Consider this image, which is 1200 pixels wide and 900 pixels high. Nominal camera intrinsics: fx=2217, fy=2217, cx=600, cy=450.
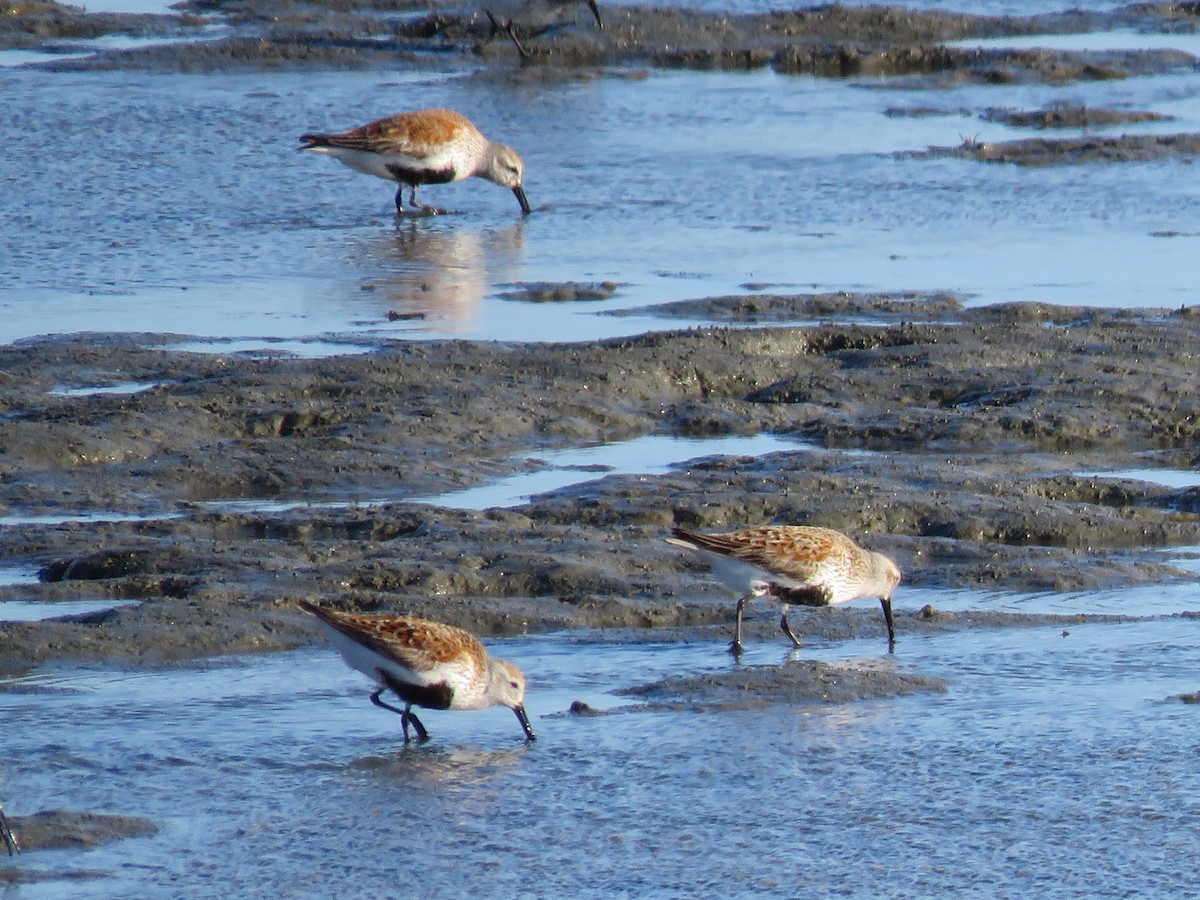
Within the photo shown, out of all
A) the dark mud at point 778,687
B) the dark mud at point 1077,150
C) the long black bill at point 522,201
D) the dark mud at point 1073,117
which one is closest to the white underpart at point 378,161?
the long black bill at point 522,201

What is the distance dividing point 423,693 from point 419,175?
11.1m

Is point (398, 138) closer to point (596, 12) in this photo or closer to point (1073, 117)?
point (1073, 117)

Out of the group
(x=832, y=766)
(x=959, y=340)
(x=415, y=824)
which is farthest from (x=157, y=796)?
(x=959, y=340)

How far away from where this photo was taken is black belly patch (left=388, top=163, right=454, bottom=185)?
698 inches

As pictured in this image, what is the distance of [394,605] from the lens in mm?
8594

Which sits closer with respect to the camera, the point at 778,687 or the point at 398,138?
the point at 778,687

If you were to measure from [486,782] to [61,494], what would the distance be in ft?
12.8

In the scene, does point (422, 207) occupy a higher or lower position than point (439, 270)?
higher

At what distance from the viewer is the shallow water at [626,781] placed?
602cm

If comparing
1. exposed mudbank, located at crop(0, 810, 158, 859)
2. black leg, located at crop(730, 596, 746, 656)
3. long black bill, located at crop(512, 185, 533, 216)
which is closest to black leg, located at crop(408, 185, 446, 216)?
long black bill, located at crop(512, 185, 533, 216)

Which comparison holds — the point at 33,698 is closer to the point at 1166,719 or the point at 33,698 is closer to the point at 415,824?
the point at 415,824

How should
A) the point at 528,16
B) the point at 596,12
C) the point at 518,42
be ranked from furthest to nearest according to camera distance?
1. the point at 596,12
2. the point at 528,16
3. the point at 518,42

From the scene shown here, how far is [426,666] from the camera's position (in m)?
7.09

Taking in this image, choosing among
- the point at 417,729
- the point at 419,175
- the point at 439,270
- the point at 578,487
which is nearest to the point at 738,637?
the point at 417,729
